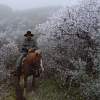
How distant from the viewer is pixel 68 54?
2780 centimetres

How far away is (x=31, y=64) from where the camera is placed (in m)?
8.99

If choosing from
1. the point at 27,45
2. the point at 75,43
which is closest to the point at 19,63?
the point at 27,45

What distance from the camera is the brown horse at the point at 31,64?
Answer: 895 centimetres

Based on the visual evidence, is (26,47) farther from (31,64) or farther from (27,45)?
(31,64)

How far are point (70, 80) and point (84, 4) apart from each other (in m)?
9.87

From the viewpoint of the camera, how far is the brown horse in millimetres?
8953

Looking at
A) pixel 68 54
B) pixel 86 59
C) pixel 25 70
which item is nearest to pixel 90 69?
pixel 86 59

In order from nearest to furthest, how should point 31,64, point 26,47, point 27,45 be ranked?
point 31,64, point 26,47, point 27,45

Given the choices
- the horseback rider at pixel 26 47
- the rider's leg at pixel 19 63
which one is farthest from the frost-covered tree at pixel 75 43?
the rider's leg at pixel 19 63

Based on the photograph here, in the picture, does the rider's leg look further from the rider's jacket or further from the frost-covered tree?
the frost-covered tree

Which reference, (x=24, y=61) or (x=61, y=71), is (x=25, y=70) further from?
(x=61, y=71)

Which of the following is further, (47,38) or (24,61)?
(47,38)

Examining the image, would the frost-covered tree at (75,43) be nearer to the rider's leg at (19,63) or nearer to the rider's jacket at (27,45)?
the rider's jacket at (27,45)

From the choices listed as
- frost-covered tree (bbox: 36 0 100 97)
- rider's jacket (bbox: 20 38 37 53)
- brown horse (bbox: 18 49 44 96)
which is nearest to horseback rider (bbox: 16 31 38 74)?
rider's jacket (bbox: 20 38 37 53)
